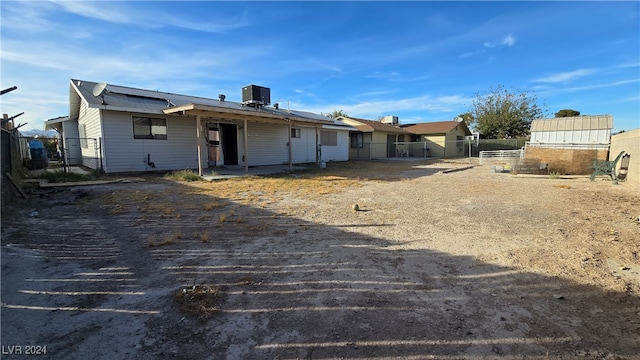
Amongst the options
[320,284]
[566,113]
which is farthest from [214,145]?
[566,113]

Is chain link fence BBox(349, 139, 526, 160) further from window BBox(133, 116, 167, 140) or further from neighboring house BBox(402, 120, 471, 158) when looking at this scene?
window BBox(133, 116, 167, 140)

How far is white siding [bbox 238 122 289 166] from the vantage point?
1516 cm

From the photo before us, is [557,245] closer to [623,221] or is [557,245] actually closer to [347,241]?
[623,221]

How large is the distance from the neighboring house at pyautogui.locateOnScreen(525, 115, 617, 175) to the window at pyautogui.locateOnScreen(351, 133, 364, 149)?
40.4 feet

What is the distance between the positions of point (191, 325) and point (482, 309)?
2.37m

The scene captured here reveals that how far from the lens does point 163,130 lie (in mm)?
12180

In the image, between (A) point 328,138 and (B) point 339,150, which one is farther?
(B) point 339,150

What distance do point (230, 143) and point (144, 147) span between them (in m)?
4.17

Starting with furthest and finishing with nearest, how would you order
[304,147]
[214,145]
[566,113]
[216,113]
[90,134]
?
1. [566,113]
2. [304,147]
3. [214,145]
4. [90,134]
5. [216,113]

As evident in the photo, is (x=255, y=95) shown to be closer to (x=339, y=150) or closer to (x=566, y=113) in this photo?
(x=339, y=150)

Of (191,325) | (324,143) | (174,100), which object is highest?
(174,100)

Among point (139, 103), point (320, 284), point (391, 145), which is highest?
point (139, 103)

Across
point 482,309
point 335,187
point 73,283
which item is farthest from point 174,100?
point 482,309

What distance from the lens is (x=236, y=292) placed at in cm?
270
